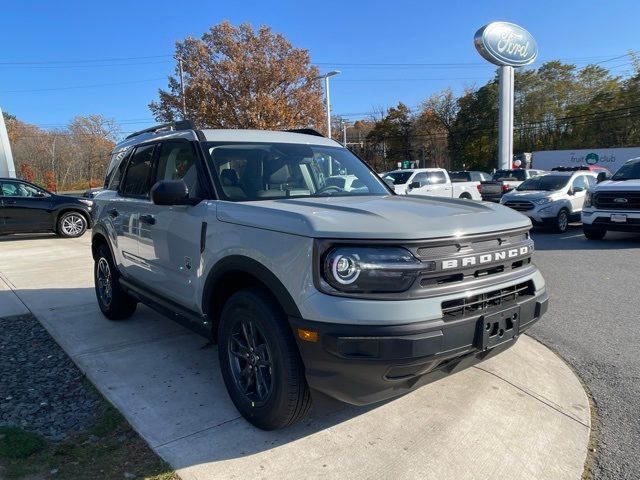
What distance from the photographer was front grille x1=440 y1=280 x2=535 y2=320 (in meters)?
2.65

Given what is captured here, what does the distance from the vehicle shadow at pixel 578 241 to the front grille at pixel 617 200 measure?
2.65ft

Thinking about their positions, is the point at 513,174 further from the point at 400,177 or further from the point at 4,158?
the point at 4,158

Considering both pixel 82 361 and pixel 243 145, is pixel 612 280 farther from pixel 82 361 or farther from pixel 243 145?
pixel 82 361

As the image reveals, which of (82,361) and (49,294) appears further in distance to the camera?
(49,294)

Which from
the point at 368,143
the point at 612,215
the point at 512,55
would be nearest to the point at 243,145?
the point at 612,215

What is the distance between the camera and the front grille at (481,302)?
2.65 m

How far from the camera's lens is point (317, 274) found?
256cm

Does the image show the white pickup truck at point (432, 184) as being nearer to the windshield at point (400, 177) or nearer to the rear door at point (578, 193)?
the windshield at point (400, 177)

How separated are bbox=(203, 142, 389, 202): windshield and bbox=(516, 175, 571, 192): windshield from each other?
11.1 meters

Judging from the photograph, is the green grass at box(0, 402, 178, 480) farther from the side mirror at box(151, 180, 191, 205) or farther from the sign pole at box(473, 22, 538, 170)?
the sign pole at box(473, 22, 538, 170)

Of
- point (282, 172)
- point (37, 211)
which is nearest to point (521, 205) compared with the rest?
point (282, 172)

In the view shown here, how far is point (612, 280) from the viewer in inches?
279

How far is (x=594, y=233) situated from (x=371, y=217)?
10072 millimetres

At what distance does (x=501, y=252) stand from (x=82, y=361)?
3.55 m
